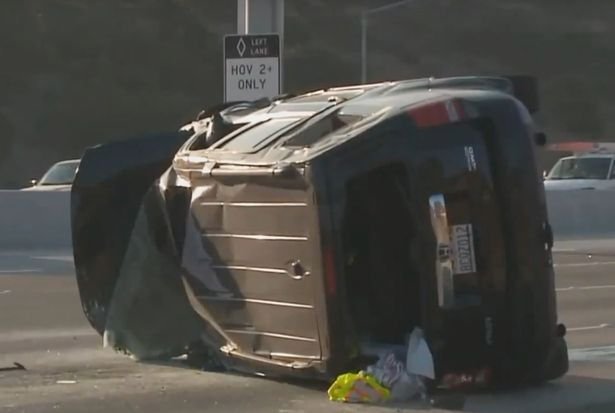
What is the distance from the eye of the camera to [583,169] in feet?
111

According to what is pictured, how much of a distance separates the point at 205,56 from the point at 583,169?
44929mm

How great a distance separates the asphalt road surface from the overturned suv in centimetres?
21

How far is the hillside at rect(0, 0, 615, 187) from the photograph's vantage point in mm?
66750

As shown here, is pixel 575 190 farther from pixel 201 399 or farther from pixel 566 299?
pixel 201 399

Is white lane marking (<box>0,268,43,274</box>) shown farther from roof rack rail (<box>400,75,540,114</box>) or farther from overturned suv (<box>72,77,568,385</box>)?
roof rack rail (<box>400,75,540,114</box>)

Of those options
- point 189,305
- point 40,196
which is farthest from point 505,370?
point 40,196

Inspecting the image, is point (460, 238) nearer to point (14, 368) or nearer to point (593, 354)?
point (593, 354)

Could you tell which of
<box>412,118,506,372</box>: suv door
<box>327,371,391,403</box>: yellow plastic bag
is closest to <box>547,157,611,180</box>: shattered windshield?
<box>412,118,506,372</box>: suv door

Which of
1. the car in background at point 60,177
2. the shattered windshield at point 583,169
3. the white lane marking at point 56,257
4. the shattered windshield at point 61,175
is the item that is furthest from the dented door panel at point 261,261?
the shattered windshield at point 583,169

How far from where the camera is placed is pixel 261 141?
9.58 metres

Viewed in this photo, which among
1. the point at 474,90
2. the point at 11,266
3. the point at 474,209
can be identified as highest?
the point at 474,90

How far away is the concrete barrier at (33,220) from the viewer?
2395 centimetres

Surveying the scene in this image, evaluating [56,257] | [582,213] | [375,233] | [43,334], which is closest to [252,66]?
[56,257]

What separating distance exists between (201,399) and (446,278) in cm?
174
